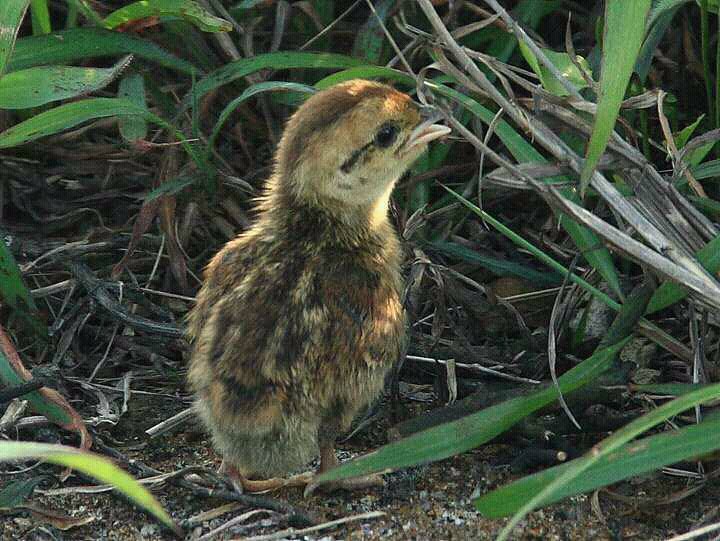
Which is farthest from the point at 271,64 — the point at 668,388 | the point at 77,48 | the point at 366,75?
the point at 668,388

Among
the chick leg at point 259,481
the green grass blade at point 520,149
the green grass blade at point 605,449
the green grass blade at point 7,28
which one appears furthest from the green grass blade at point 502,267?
the green grass blade at point 7,28

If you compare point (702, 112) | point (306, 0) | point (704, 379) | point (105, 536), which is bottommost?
point (105, 536)

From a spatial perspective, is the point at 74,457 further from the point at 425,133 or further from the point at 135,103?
the point at 135,103

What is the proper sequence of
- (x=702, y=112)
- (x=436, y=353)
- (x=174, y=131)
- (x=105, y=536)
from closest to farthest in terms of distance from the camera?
(x=105, y=536) → (x=436, y=353) → (x=174, y=131) → (x=702, y=112)

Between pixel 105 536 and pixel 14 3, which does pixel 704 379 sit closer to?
pixel 105 536

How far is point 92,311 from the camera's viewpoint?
4172 millimetres

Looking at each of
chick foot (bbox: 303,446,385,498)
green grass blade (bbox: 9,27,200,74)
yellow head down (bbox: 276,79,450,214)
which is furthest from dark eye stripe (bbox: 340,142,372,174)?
green grass blade (bbox: 9,27,200,74)

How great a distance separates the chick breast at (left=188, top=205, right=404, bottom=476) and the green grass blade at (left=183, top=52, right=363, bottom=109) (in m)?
0.82

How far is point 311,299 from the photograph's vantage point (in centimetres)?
331

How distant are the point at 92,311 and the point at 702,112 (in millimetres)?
2204

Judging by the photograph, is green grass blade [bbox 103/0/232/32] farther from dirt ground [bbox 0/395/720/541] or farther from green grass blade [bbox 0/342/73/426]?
dirt ground [bbox 0/395/720/541]

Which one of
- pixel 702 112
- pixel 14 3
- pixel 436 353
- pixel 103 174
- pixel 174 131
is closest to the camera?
pixel 14 3

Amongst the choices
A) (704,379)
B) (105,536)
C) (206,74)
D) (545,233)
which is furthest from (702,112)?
(105,536)

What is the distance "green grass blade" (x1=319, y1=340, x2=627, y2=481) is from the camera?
3129 millimetres
